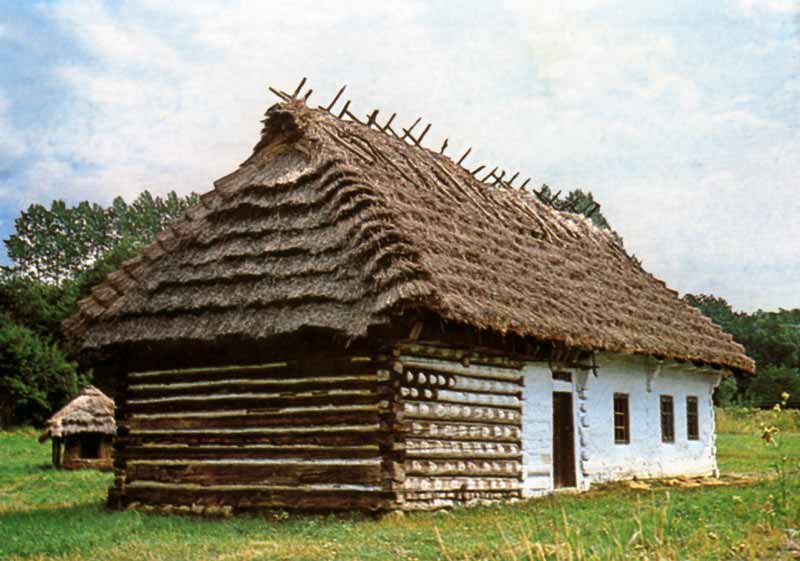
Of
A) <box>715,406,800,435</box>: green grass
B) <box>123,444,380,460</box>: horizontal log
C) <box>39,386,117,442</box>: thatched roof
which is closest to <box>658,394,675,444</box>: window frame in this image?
<box>123,444,380,460</box>: horizontal log

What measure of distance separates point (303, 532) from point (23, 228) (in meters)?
58.6

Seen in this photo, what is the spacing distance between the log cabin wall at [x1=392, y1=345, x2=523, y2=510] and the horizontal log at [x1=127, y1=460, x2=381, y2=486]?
2.16 feet

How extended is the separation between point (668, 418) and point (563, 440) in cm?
517

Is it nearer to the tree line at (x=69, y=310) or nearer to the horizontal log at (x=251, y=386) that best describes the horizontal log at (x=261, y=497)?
the horizontal log at (x=251, y=386)

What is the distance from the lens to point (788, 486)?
13305mm

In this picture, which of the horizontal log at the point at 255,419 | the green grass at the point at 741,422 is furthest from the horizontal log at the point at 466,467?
the green grass at the point at 741,422

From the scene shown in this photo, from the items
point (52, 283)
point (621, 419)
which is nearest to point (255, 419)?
point (621, 419)

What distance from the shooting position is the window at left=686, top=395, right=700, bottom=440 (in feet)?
75.0

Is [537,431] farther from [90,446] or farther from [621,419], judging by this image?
[90,446]

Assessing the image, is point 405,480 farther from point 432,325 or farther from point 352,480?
point 432,325

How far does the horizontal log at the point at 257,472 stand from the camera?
1405 cm

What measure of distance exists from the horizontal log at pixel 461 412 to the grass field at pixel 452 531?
4.48 ft

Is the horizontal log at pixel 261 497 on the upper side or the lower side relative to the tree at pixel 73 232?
lower

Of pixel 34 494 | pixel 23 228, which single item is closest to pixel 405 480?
pixel 34 494
